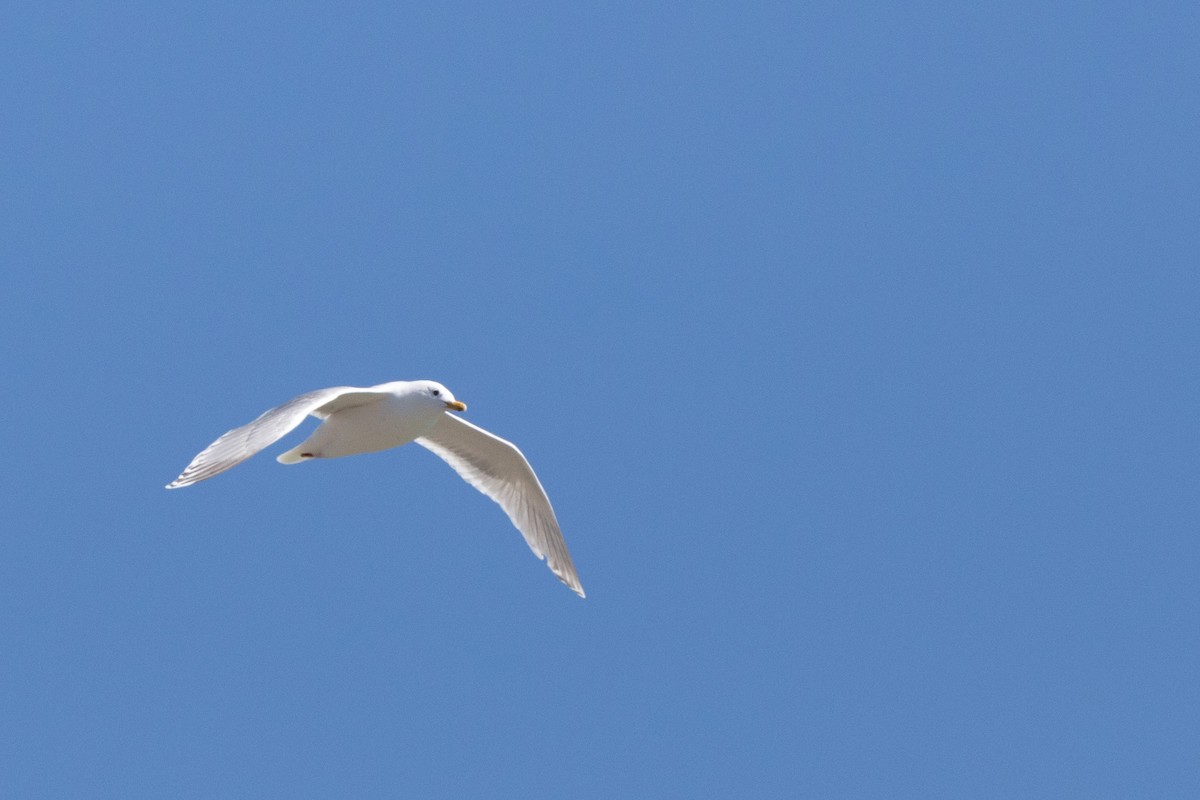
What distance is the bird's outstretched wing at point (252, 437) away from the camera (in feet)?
25.9

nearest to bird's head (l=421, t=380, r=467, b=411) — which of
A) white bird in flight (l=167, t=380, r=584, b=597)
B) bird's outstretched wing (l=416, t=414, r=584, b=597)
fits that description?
white bird in flight (l=167, t=380, r=584, b=597)

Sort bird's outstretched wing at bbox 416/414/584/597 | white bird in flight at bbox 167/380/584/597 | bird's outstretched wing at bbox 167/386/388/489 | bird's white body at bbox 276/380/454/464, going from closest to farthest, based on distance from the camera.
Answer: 1. bird's outstretched wing at bbox 167/386/388/489
2. white bird in flight at bbox 167/380/584/597
3. bird's white body at bbox 276/380/454/464
4. bird's outstretched wing at bbox 416/414/584/597

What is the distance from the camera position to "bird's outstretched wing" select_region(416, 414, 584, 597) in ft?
36.7

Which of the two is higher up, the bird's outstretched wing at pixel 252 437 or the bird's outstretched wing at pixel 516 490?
the bird's outstretched wing at pixel 516 490

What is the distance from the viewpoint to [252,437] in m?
8.16

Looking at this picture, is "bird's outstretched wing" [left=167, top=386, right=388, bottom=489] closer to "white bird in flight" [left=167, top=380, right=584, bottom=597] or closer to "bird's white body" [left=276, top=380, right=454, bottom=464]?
"white bird in flight" [left=167, top=380, right=584, bottom=597]

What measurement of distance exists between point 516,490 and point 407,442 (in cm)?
155

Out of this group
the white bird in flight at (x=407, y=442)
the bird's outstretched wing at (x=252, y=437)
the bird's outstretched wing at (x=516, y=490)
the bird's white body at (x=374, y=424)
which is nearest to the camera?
the bird's outstretched wing at (x=252, y=437)

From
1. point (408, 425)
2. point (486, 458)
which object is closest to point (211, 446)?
point (408, 425)

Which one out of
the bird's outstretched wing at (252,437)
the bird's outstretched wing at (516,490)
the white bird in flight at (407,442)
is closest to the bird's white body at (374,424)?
the white bird in flight at (407,442)

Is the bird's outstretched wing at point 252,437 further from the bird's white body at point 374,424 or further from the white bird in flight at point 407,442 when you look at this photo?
the bird's white body at point 374,424

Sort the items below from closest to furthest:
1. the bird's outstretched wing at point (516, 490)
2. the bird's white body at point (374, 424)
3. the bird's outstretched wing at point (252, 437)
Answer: the bird's outstretched wing at point (252, 437) → the bird's white body at point (374, 424) → the bird's outstretched wing at point (516, 490)

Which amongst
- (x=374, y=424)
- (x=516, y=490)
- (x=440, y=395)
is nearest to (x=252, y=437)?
(x=374, y=424)

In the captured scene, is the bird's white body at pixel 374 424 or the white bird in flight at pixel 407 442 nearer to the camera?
the white bird in flight at pixel 407 442
